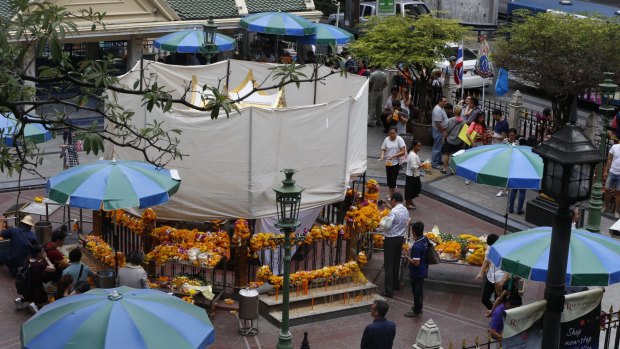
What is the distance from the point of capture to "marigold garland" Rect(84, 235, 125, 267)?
15047 mm

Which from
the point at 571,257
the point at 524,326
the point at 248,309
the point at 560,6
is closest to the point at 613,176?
the point at 571,257

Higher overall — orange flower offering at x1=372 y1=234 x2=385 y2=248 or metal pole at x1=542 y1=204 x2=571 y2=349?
metal pole at x1=542 y1=204 x2=571 y2=349

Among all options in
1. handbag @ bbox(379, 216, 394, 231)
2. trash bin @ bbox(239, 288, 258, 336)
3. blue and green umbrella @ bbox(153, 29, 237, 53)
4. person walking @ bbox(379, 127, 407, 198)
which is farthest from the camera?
blue and green umbrella @ bbox(153, 29, 237, 53)

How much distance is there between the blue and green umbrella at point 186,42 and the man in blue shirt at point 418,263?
10.6 metres

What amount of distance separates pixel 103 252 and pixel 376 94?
41.3 ft

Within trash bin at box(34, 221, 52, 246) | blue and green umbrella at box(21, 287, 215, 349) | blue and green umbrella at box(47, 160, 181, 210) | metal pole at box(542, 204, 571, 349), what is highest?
metal pole at box(542, 204, 571, 349)

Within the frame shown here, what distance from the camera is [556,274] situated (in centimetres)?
966

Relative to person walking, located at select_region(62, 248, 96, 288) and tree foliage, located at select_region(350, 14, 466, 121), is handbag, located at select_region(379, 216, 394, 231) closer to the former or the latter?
person walking, located at select_region(62, 248, 96, 288)

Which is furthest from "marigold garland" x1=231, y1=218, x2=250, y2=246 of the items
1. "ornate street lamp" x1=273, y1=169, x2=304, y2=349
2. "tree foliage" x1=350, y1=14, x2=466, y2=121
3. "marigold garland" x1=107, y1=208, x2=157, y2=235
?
"tree foliage" x1=350, y1=14, x2=466, y2=121

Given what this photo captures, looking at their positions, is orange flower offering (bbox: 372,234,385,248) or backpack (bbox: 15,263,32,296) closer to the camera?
backpack (bbox: 15,263,32,296)

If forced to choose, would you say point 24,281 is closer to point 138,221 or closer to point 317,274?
point 138,221

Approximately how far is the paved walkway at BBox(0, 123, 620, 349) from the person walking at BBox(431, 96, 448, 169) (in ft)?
7.18

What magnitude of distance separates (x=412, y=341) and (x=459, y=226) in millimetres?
5332

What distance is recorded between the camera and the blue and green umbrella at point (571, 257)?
1204 cm
